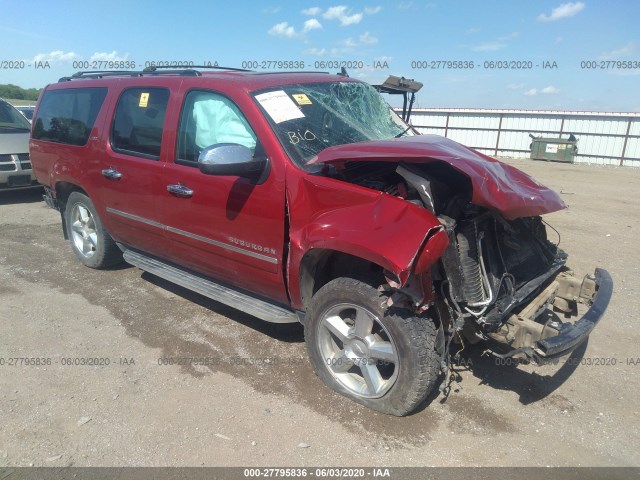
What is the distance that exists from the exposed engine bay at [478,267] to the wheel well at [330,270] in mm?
385

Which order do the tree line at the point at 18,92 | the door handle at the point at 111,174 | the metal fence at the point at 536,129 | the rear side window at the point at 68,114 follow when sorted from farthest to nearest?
1. the tree line at the point at 18,92
2. the metal fence at the point at 536,129
3. the rear side window at the point at 68,114
4. the door handle at the point at 111,174

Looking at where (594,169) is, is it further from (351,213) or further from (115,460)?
(115,460)

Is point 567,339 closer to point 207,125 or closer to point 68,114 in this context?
point 207,125

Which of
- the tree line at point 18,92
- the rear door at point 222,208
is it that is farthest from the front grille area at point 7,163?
the tree line at point 18,92

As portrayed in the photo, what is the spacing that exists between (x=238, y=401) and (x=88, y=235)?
3222 millimetres

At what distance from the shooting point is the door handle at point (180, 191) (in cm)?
372

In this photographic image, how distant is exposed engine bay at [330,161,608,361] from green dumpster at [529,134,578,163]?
1913cm

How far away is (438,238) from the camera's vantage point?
2.55 metres

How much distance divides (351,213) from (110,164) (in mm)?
2699

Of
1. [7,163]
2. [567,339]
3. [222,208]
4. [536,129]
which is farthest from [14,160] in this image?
[536,129]

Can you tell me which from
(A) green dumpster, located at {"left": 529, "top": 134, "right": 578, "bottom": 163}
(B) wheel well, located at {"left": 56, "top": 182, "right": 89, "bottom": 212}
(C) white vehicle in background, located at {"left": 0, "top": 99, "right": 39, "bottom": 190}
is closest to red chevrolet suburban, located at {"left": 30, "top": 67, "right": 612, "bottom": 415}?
(B) wheel well, located at {"left": 56, "top": 182, "right": 89, "bottom": 212}

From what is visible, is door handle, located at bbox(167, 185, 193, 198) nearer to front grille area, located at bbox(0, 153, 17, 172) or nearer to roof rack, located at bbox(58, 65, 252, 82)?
roof rack, located at bbox(58, 65, 252, 82)

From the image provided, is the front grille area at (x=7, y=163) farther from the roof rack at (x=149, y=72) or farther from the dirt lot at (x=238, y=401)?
the dirt lot at (x=238, y=401)

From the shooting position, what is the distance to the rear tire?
514 centimetres
